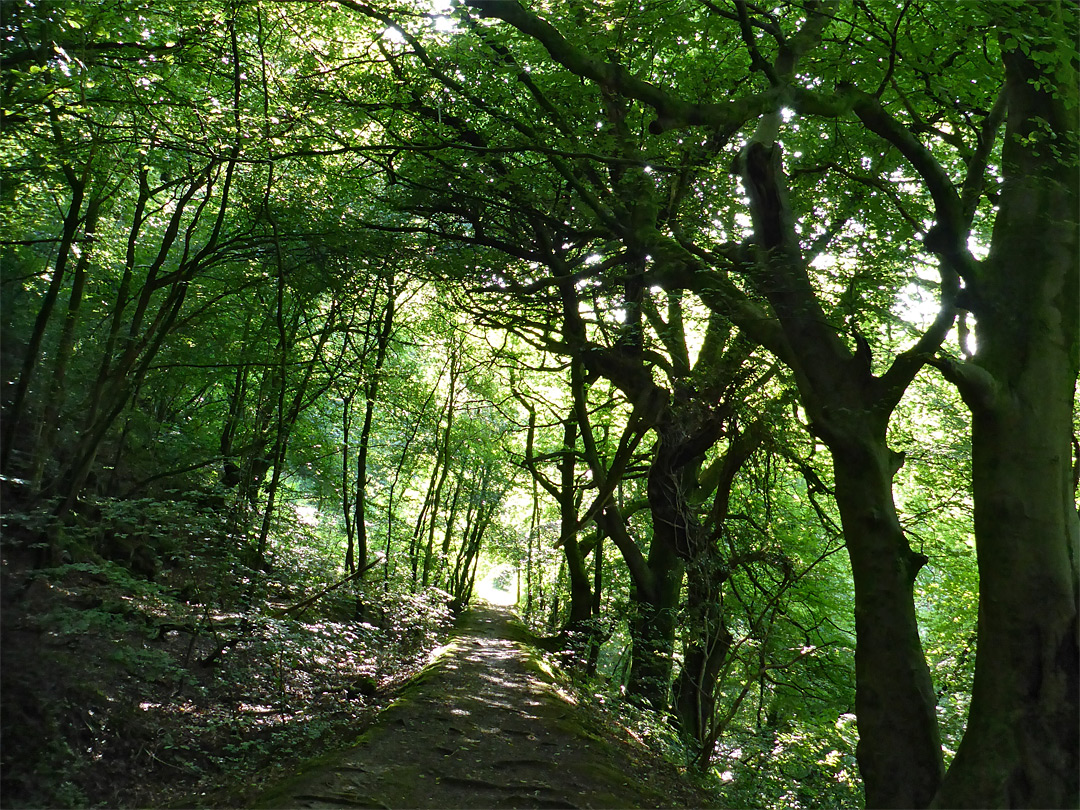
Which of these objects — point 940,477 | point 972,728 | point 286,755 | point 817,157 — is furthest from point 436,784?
point 940,477

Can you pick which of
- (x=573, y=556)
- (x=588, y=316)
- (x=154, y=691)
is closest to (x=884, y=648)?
(x=154, y=691)

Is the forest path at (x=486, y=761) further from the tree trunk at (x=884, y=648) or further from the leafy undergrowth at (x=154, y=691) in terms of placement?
the tree trunk at (x=884, y=648)

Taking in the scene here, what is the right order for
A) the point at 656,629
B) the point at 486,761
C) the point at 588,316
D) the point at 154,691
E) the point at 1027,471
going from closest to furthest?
the point at 1027,471 < the point at 154,691 < the point at 486,761 < the point at 656,629 < the point at 588,316

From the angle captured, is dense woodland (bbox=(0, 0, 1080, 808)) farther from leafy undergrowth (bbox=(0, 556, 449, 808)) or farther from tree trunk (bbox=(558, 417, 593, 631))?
tree trunk (bbox=(558, 417, 593, 631))

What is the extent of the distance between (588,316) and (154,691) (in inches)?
270

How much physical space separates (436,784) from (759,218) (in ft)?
15.3

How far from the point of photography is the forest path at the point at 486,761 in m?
4.03

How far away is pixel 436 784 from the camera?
14.2 feet

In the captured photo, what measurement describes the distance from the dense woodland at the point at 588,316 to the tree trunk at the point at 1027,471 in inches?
0.8

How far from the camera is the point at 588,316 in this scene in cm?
965

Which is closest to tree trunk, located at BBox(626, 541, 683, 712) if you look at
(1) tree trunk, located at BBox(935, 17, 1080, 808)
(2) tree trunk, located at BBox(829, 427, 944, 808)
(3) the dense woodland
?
(3) the dense woodland

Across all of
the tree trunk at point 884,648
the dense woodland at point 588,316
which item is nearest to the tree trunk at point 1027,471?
the dense woodland at point 588,316

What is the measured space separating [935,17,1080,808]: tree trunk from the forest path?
2.13 metres

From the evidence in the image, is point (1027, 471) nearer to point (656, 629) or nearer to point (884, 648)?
point (884, 648)
